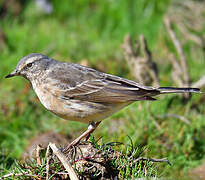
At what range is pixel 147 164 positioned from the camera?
4.01 metres

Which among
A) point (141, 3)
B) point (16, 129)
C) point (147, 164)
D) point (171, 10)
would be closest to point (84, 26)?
point (141, 3)

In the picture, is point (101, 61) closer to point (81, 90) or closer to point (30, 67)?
point (30, 67)

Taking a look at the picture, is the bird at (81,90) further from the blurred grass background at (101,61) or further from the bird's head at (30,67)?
the blurred grass background at (101,61)

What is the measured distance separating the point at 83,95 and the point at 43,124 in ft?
6.98

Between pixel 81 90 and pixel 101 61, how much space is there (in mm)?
3439

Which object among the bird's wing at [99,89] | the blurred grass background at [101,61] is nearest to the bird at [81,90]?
the bird's wing at [99,89]

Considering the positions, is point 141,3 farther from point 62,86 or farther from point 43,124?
point 62,86

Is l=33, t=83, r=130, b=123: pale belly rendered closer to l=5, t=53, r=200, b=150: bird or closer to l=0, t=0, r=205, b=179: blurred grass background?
l=5, t=53, r=200, b=150: bird

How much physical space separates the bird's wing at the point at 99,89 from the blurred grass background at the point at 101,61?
2.34 ft

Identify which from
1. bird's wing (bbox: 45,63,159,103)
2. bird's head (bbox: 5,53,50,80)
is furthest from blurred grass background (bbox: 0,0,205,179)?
bird's head (bbox: 5,53,50,80)

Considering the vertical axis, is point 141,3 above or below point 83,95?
above

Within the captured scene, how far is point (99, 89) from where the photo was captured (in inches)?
204

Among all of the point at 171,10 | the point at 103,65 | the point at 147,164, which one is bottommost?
the point at 147,164

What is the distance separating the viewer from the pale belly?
485 cm
